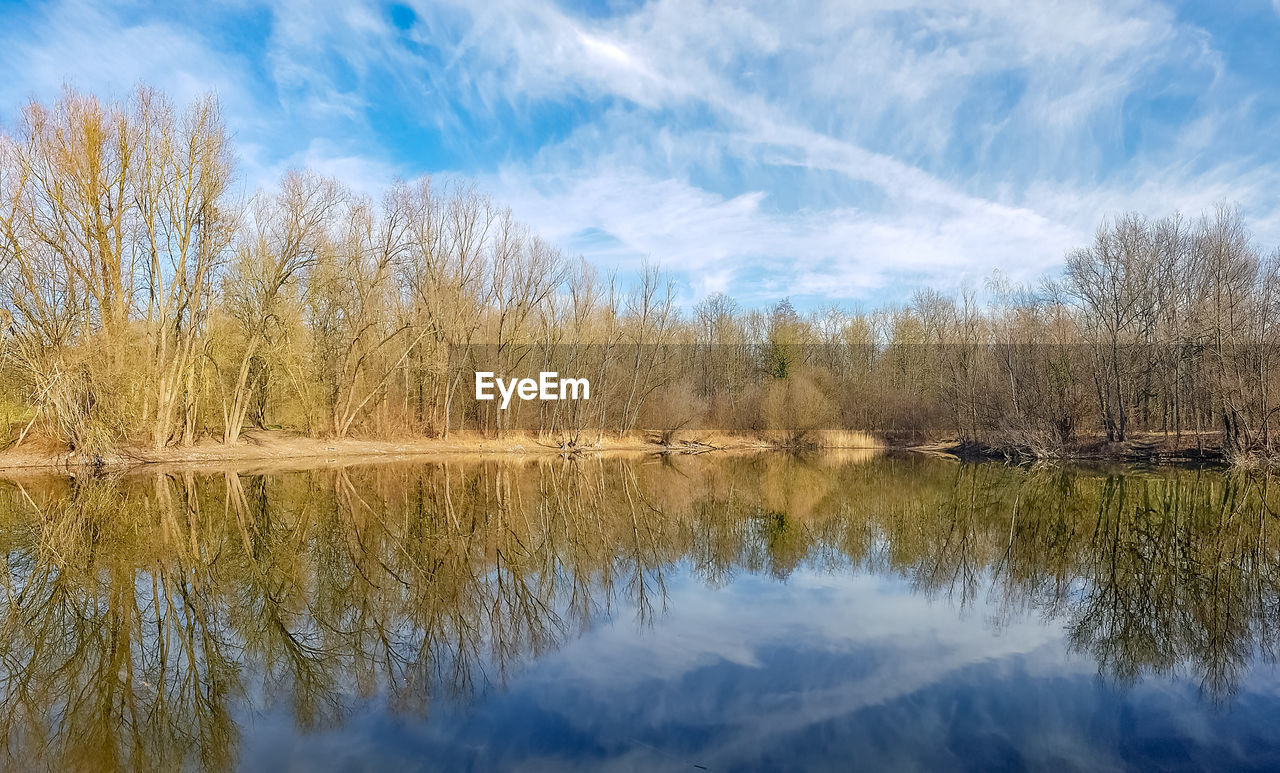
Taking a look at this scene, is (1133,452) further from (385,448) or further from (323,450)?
(323,450)

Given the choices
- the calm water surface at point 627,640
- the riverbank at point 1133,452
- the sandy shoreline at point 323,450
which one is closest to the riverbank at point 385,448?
the sandy shoreline at point 323,450

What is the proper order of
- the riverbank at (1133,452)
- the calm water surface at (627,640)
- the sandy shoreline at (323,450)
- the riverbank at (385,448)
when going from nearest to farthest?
the calm water surface at (627,640) < the sandy shoreline at (323,450) < the riverbank at (385,448) < the riverbank at (1133,452)

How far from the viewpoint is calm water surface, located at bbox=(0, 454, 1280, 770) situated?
15.2ft

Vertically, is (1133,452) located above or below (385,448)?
below

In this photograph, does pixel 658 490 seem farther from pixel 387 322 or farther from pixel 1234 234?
pixel 1234 234

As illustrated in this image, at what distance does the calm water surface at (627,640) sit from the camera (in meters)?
4.64

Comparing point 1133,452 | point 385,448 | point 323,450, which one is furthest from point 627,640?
point 1133,452

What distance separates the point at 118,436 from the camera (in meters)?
21.9

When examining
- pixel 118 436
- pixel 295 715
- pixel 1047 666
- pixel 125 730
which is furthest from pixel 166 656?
pixel 118 436

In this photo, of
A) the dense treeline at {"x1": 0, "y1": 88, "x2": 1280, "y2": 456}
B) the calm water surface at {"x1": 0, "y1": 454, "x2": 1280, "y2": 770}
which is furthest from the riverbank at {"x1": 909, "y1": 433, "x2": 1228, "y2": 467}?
the calm water surface at {"x1": 0, "y1": 454, "x2": 1280, "y2": 770}

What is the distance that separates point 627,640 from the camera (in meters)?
6.83

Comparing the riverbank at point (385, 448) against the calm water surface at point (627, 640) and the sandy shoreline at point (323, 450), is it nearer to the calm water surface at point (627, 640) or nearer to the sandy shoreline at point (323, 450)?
the sandy shoreline at point (323, 450)

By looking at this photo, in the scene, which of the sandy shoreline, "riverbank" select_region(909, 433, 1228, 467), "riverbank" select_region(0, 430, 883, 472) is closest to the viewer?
the sandy shoreline

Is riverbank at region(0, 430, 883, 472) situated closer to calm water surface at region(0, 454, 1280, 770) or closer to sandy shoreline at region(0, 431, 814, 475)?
sandy shoreline at region(0, 431, 814, 475)
